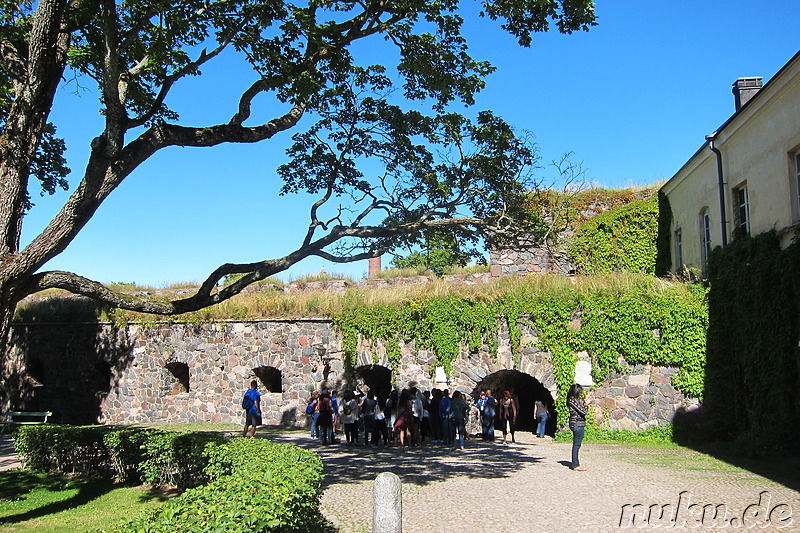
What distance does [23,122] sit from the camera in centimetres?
841

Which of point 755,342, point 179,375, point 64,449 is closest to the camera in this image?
point 64,449

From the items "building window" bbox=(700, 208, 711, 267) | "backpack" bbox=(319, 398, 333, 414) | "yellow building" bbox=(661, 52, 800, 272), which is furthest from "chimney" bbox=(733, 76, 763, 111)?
"backpack" bbox=(319, 398, 333, 414)

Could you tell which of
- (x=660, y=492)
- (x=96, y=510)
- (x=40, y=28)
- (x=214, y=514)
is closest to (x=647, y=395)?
(x=660, y=492)

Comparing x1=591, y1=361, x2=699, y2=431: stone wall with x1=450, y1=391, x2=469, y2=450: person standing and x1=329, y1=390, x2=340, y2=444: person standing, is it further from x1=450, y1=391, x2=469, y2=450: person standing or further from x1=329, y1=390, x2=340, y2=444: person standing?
x1=329, y1=390, x2=340, y2=444: person standing

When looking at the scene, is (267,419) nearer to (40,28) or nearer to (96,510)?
(96,510)

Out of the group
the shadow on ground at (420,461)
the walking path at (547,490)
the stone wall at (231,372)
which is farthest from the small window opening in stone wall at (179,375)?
the walking path at (547,490)

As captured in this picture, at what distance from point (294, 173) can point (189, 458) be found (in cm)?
536

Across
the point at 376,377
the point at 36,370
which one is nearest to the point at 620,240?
the point at 376,377

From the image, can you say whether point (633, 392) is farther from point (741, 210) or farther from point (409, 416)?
point (409, 416)

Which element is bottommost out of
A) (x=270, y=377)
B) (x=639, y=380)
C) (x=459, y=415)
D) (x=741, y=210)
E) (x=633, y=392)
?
(x=459, y=415)

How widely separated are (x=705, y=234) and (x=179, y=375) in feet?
55.9

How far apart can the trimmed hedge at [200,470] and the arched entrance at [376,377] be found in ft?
25.3

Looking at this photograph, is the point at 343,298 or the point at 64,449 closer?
the point at 64,449

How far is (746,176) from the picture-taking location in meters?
15.6
